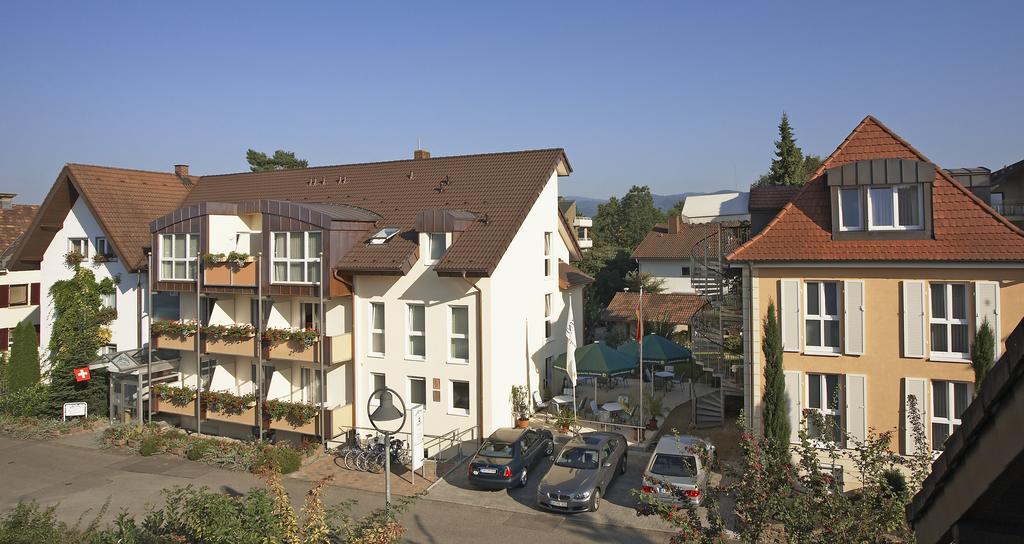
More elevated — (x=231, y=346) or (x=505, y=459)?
(x=231, y=346)

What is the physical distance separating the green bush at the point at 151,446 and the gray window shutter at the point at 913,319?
Result: 21.9 metres

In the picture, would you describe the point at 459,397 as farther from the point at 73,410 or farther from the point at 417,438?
the point at 73,410

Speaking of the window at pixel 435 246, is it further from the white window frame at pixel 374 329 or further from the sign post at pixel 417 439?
the sign post at pixel 417 439

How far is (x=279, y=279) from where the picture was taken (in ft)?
71.1

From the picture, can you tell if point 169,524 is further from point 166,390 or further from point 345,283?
point 166,390

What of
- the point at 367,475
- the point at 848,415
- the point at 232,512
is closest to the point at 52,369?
the point at 367,475

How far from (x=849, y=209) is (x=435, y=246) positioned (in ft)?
38.0

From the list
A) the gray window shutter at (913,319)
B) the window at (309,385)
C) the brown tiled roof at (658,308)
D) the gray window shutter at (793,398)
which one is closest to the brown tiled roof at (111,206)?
the window at (309,385)

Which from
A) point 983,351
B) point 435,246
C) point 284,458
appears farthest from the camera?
point 435,246

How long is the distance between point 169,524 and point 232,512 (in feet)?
6.40

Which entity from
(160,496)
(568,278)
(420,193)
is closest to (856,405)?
(568,278)

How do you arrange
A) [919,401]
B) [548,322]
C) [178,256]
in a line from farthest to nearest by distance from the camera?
[548,322] < [178,256] < [919,401]

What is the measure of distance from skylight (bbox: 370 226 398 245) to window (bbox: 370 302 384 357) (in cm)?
202

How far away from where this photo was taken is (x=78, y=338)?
1040 inches
